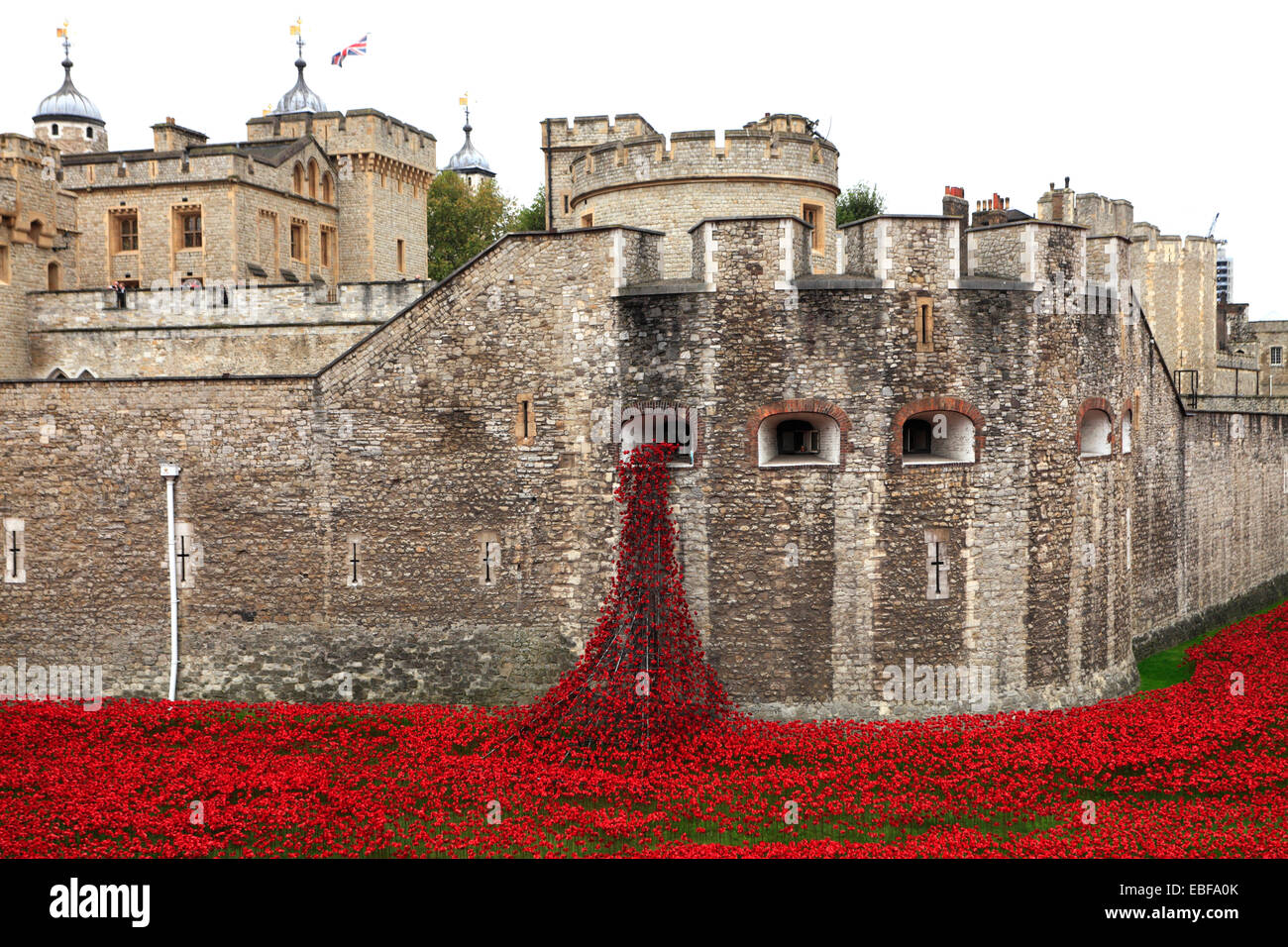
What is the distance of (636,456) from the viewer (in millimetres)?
16141

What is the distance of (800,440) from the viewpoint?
56.0ft

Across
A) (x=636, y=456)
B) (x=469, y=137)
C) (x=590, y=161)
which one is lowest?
(x=636, y=456)

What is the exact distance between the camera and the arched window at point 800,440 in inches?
638

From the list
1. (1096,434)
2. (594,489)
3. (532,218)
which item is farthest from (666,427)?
(532,218)

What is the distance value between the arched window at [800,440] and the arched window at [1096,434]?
4102 millimetres

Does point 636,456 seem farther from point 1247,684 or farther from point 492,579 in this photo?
point 1247,684

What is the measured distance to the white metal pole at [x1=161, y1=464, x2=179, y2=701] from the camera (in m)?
17.5

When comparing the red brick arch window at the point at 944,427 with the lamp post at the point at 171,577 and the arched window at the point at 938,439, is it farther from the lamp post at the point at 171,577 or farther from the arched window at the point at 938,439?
the lamp post at the point at 171,577

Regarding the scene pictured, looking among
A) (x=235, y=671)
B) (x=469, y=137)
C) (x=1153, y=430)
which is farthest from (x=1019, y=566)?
(x=469, y=137)

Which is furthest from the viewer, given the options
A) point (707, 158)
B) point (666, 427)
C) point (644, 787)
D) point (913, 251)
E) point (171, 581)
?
point (707, 158)

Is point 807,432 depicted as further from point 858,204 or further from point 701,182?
point 858,204

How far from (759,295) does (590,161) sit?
501 centimetres

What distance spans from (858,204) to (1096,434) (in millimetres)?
27193

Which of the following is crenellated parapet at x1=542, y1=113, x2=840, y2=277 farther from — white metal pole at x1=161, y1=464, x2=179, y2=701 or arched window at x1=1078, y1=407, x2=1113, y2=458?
→ white metal pole at x1=161, y1=464, x2=179, y2=701
